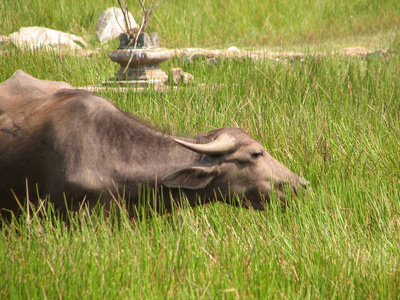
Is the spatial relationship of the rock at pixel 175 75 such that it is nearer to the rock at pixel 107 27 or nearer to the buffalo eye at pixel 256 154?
the buffalo eye at pixel 256 154

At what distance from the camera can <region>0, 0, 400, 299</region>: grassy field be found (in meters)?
2.42

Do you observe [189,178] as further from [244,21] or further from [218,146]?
[244,21]

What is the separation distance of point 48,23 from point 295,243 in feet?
31.5

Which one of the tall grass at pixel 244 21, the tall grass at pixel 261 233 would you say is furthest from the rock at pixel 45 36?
the tall grass at pixel 261 233

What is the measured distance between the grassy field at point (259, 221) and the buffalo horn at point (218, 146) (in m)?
0.37

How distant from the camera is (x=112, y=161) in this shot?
3.28 meters

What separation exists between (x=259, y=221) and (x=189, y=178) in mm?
499

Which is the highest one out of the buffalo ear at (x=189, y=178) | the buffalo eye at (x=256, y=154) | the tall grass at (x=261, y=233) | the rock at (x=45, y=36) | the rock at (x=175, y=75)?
the rock at (x=45, y=36)

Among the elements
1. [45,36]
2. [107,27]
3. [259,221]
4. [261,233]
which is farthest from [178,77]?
[107,27]

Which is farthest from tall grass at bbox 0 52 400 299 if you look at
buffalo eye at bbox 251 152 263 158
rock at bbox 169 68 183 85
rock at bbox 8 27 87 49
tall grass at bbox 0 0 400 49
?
tall grass at bbox 0 0 400 49

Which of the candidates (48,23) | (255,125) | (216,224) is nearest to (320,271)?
(216,224)

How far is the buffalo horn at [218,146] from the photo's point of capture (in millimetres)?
3215

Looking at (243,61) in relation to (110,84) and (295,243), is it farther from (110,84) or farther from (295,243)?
(295,243)

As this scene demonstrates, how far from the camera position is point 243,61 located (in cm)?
735
